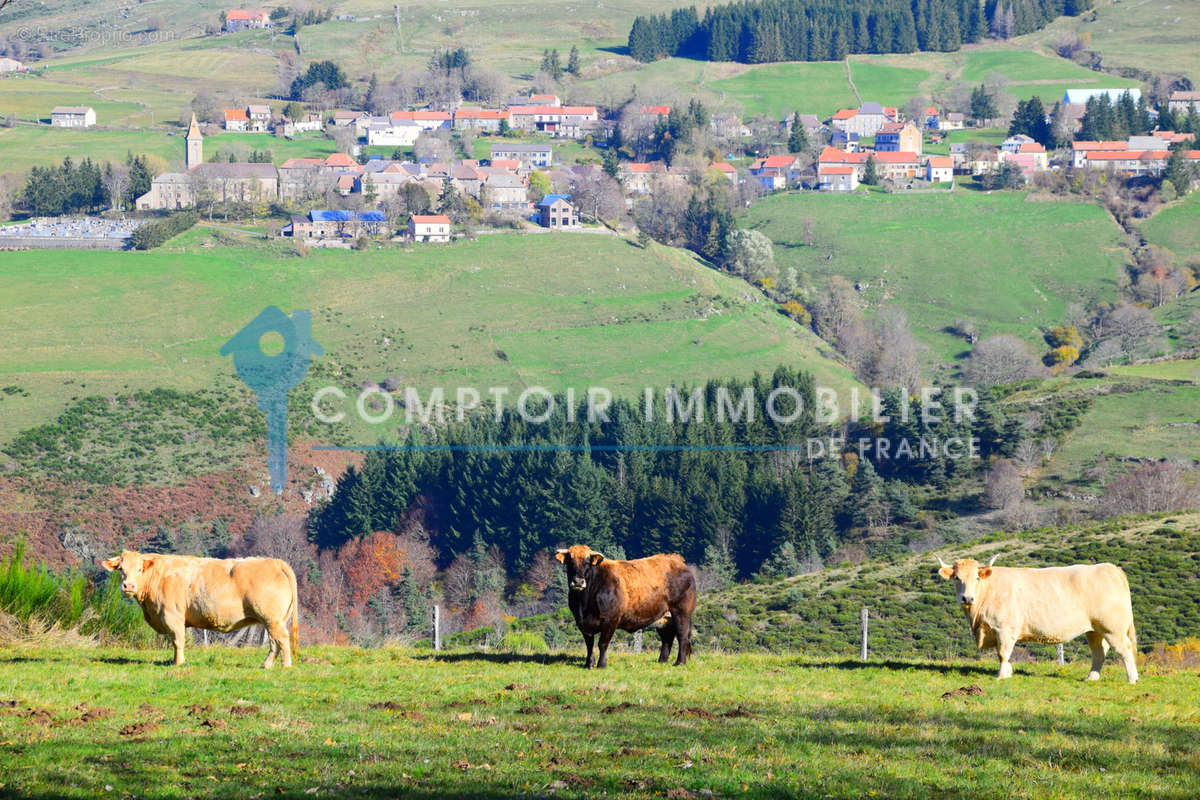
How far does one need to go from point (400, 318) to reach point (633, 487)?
38.2 m

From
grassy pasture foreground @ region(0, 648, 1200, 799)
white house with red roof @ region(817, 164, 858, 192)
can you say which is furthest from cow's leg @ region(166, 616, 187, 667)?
white house with red roof @ region(817, 164, 858, 192)

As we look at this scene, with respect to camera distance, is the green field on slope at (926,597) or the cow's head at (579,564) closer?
the cow's head at (579,564)

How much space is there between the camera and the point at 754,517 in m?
96.6

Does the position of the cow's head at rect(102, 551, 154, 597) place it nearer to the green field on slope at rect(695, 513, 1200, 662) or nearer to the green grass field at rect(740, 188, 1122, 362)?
the green field on slope at rect(695, 513, 1200, 662)

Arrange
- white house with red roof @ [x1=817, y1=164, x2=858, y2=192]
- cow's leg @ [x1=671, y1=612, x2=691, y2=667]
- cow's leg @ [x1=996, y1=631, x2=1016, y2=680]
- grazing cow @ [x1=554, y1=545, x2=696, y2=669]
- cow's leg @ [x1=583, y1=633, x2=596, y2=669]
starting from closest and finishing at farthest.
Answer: cow's leg @ [x1=996, y1=631, x2=1016, y2=680]
cow's leg @ [x1=583, y1=633, x2=596, y2=669]
grazing cow @ [x1=554, y1=545, x2=696, y2=669]
cow's leg @ [x1=671, y1=612, x2=691, y2=667]
white house with red roof @ [x1=817, y1=164, x2=858, y2=192]

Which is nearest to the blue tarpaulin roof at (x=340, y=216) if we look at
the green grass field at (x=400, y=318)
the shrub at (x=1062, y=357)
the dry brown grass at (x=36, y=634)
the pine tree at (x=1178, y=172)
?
the green grass field at (x=400, y=318)

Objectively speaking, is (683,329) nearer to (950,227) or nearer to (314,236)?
(314,236)

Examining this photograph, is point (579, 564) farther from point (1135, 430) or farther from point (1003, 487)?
point (1135, 430)

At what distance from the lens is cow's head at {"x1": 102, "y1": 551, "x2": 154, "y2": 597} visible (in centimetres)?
1853

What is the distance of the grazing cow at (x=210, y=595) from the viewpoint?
18641 mm

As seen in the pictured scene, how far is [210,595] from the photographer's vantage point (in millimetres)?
18688

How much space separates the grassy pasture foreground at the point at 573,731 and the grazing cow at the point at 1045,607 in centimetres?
60

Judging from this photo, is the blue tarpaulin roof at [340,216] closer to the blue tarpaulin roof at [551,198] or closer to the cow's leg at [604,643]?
the blue tarpaulin roof at [551,198]

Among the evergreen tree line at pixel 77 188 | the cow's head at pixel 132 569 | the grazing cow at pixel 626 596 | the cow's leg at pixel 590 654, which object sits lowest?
the evergreen tree line at pixel 77 188
